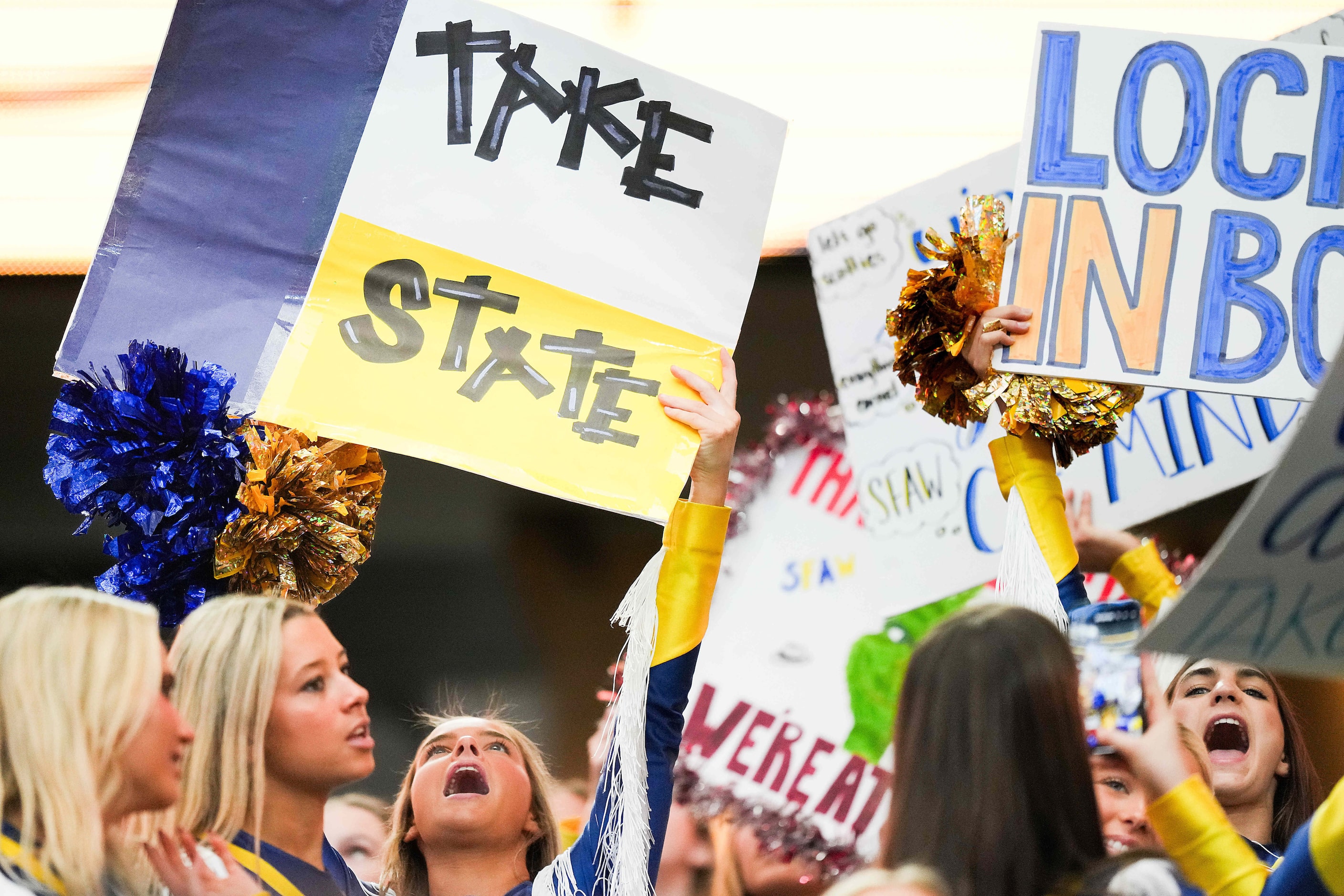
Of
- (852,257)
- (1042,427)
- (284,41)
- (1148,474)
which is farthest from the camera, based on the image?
(852,257)

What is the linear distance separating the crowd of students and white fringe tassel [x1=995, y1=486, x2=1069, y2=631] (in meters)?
0.03

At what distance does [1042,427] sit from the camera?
1886 millimetres

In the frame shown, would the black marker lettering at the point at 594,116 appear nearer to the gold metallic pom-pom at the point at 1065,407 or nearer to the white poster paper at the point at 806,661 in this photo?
the gold metallic pom-pom at the point at 1065,407

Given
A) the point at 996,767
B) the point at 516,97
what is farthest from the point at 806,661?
the point at 996,767

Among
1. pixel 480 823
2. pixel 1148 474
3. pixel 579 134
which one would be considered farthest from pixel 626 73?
pixel 1148 474

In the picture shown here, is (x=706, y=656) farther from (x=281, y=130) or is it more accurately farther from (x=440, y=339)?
(x=281, y=130)

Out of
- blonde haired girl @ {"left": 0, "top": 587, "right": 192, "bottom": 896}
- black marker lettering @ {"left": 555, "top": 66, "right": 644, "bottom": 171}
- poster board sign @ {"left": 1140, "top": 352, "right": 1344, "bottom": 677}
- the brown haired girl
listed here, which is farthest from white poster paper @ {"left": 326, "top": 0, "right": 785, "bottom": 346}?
poster board sign @ {"left": 1140, "top": 352, "right": 1344, "bottom": 677}

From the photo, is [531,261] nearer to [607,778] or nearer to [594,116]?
[594,116]

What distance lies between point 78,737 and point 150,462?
0.46 m

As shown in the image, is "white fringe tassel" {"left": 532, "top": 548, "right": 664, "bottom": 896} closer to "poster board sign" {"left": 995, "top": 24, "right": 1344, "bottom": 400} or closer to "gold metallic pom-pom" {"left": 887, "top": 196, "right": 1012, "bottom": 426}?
"gold metallic pom-pom" {"left": 887, "top": 196, "right": 1012, "bottom": 426}

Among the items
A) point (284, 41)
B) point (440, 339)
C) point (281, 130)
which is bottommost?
point (440, 339)

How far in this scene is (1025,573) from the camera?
70.7 inches

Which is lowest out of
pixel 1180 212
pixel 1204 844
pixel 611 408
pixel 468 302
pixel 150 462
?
pixel 1204 844

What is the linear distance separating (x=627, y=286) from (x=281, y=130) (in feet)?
1.93
